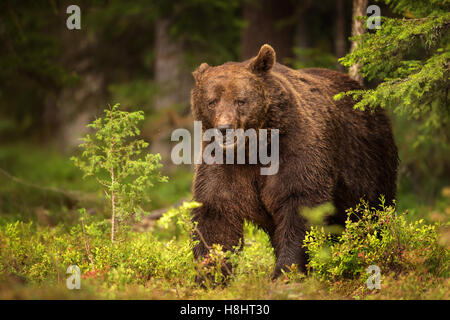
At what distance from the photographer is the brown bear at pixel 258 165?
6012mm

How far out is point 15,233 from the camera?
22.1ft

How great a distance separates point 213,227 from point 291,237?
814 mm

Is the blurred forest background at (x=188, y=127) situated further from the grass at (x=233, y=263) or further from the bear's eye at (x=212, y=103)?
the bear's eye at (x=212, y=103)

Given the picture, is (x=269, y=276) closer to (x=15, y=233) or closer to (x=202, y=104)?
(x=202, y=104)

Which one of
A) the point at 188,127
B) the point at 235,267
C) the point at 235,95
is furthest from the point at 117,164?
the point at 188,127

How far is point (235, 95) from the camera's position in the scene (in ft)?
19.5

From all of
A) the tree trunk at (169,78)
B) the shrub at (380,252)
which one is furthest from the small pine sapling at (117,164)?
the tree trunk at (169,78)

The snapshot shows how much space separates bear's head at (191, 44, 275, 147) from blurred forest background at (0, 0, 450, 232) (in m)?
1.91

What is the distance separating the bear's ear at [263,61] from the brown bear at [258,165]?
0.01m

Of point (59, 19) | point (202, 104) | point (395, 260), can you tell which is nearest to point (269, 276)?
point (395, 260)

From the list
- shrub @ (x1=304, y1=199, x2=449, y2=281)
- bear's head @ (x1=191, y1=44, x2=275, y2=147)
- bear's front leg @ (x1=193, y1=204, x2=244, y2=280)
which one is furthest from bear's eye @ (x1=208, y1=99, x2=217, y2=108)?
shrub @ (x1=304, y1=199, x2=449, y2=281)

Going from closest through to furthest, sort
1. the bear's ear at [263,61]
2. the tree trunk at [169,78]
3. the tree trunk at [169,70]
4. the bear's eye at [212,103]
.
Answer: the bear's eye at [212,103], the bear's ear at [263,61], the tree trunk at [169,78], the tree trunk at [169,70]

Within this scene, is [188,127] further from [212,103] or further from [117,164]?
[212,103]
